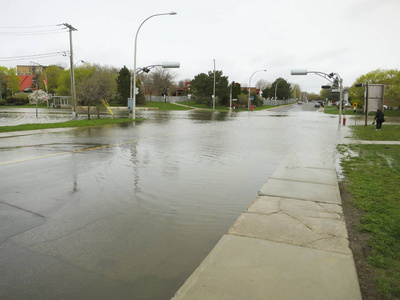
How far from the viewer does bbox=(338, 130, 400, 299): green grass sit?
313cm

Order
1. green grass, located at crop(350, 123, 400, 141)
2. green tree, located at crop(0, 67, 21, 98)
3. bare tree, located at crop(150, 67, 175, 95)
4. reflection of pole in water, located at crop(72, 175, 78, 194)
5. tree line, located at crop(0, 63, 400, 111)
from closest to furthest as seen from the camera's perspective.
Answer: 1. reflection of pole in water, located at crop(72, 175, 78, 194)
2. green grass, located at crop(350, 123, 400, 141)
3. tree line, located at crop(0, 63, 400, 111)
4. green tree, located at crop(0, 67, 21, 98)
5. bare tree, located at crop(150, 67, 175, 95)

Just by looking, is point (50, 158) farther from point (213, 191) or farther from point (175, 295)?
point (175, 295)

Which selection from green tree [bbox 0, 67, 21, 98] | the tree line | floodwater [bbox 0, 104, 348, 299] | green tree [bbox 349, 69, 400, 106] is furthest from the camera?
green tree [bbox 0, 67, 21, 98]

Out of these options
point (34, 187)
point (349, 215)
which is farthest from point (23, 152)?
point (349, 215)

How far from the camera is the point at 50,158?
Answer: 31.1 feet

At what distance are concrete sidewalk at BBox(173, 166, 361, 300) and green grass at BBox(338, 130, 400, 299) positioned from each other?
291 mm

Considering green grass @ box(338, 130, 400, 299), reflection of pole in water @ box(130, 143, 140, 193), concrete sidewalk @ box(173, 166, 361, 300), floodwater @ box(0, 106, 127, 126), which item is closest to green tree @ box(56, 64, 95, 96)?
floodwater @ box(0, 106, 127, 126)

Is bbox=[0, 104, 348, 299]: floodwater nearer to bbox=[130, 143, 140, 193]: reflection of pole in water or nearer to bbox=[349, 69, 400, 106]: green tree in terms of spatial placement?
bbox=[130, 143, 140, 193]: reflection of pole in water

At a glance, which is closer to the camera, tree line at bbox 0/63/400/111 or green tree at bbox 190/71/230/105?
tree line at bbox 0/63/400/111

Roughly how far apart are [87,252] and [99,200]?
1.98 m

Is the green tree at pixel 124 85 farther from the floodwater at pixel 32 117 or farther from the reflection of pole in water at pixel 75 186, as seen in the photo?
the reflection of pole in water at pixel 75 186

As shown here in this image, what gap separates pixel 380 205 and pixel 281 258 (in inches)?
114

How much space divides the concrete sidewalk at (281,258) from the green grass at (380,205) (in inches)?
11.5

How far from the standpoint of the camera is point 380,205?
17.2ft
